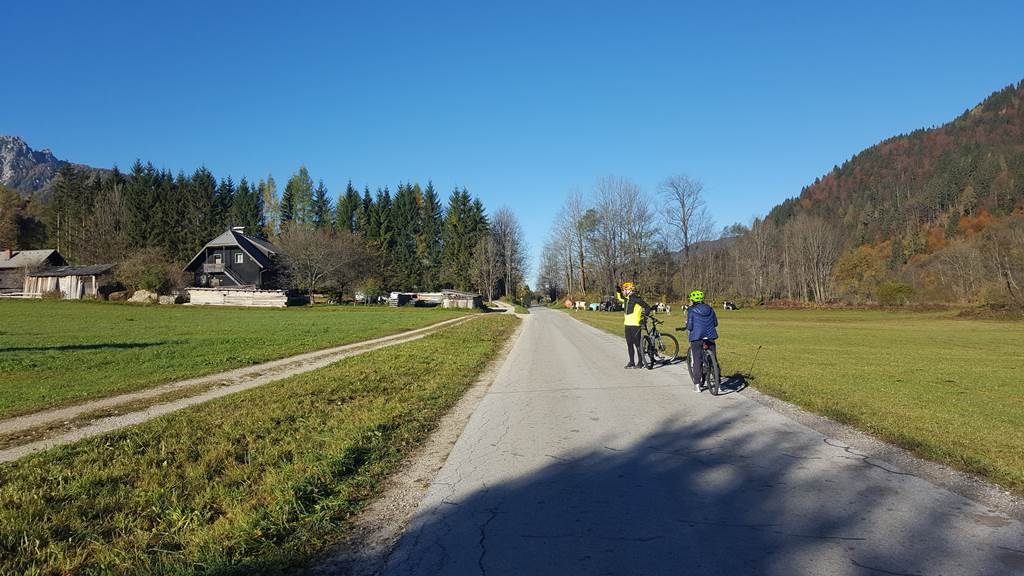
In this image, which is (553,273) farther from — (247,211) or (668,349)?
(668,349)

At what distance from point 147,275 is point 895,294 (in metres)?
82.5

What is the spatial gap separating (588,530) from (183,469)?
4.22 metres

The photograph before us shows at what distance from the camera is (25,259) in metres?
67.0

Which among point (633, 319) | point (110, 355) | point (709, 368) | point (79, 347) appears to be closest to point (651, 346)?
point (633, 319)

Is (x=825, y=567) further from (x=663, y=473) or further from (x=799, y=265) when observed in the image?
(x=799, y=265)

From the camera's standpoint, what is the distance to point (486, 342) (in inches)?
885

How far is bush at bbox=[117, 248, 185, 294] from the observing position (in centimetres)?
5462

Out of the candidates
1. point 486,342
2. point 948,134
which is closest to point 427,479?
point 486,342

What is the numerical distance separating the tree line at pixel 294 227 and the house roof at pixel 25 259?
5.79 meters

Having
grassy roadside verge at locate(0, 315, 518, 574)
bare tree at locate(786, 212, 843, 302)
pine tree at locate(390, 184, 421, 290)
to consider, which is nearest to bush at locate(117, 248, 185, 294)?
pine tree at locate(390, 184, 421, 290)

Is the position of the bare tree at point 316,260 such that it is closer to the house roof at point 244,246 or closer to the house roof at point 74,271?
the house roof at point 244,246

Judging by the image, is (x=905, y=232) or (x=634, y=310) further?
(x=905, y=232)

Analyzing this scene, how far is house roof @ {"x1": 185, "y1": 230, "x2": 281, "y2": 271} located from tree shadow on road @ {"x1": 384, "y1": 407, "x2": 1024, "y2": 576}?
69201 mm

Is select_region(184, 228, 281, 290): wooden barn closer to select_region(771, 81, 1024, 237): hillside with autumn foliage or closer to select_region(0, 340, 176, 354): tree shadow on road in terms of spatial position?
select_region(0, 340, 176, 354): tree shadow on road
